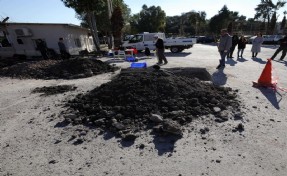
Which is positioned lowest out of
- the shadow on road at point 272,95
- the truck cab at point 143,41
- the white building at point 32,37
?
the shadow on road at point 272,95

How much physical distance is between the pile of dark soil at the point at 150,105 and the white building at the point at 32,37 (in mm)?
14833

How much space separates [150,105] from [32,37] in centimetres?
1809

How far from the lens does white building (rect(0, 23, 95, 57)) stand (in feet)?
61.1

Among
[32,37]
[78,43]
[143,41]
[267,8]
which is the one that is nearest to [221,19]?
[267,8]

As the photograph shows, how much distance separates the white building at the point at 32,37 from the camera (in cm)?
1862

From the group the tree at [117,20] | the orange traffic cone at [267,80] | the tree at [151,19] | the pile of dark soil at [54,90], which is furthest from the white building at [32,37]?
the tree at [151,19]

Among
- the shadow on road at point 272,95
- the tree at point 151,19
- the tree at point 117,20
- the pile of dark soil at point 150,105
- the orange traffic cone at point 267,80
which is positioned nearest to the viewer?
the pile of dark soil at point 150,105

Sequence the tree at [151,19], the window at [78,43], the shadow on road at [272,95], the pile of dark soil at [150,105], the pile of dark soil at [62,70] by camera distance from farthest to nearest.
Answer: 1. the tree at [151,19]
2. the window at [78,43]
3. the pile of dark soil at [62,70]
4. the shadow on road at [272,95]
5. the pile of dark soil at [150,105]

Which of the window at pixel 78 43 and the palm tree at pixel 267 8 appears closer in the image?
the window at pixel 78 43

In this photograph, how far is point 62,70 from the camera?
34.6 ft

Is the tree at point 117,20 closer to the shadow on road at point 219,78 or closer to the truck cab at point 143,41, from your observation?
the truck cab at point 143,41

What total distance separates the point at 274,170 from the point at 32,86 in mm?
8724

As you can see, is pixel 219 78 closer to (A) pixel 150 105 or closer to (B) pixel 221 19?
(A) pixel 150 105

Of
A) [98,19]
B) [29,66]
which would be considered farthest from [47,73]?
[98,19]
